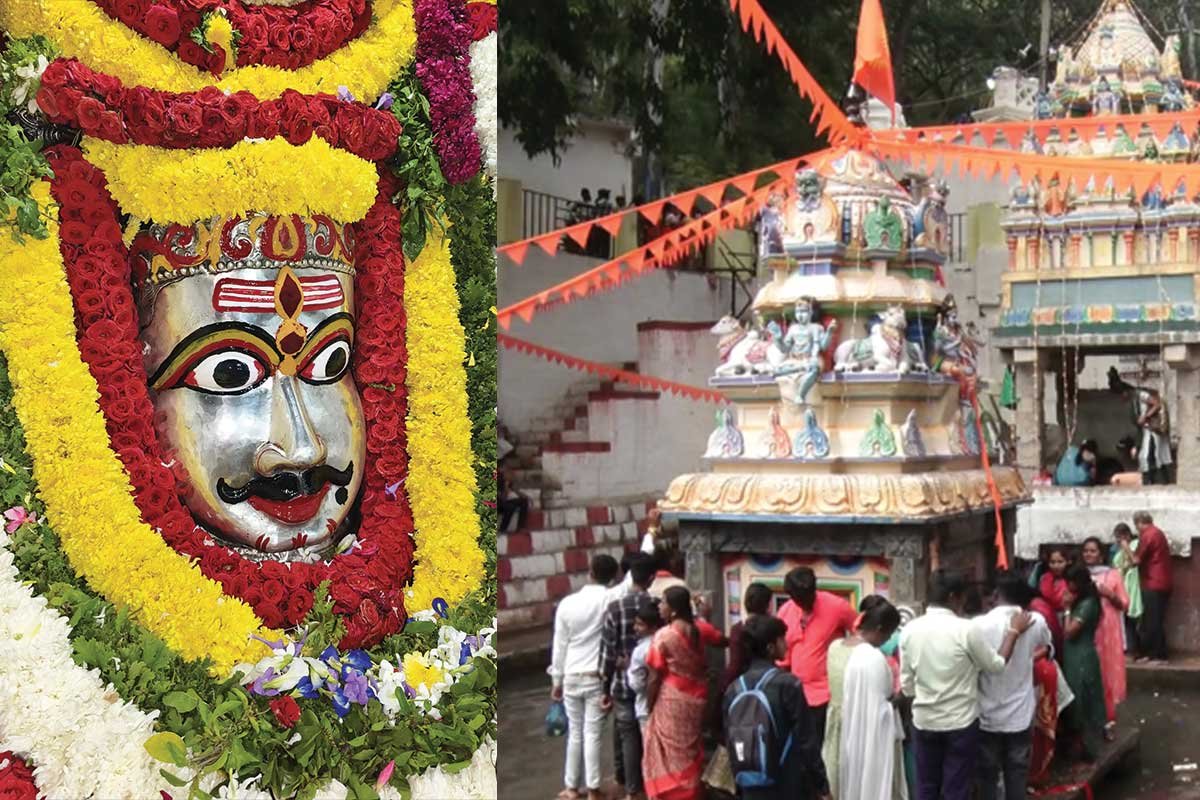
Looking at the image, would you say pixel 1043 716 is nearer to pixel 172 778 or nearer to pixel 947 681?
pixel 947 681

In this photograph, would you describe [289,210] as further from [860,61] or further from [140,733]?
[860,61]

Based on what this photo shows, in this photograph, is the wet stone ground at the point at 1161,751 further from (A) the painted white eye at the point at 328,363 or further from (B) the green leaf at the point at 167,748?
(B) the green leaf at the point at 167,748

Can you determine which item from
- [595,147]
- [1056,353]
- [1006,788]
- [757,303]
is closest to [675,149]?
[595,147]

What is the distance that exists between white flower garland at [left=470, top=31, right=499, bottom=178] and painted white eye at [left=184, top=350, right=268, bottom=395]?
2.84 feet

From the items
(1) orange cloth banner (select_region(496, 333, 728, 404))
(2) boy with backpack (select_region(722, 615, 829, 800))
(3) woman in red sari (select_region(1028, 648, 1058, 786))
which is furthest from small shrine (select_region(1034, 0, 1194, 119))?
(2) boy with backpack (select_region(722, 615, 829, 800))

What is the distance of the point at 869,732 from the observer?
5.90 metres

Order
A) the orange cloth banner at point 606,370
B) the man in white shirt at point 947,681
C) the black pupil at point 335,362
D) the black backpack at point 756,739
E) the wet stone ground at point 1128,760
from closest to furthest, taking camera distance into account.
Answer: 1. the black pupil at point 335,362
2. the black backpack at point 756,739
3. the man in white shirt at point 947,681
4. the wet stone ground at point 1128,760
5. the orange cloth banner at point 606,370

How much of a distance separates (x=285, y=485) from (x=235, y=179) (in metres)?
0.72

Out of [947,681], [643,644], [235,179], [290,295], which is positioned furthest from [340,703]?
[947,681]

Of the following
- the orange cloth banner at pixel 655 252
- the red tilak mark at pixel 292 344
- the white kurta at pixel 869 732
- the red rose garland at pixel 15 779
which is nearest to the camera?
the red rose garland at pixel 15 779

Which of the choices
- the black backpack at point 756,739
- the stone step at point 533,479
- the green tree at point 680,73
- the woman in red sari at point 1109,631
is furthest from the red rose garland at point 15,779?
the stone step at point 533,479

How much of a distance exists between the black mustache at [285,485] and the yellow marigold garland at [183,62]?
886 mm

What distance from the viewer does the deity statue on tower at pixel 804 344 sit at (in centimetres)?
855

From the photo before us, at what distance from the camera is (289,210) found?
330 centimetres
